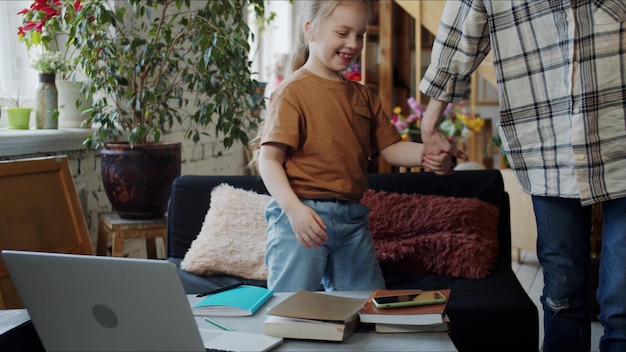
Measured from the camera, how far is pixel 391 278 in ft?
8.15

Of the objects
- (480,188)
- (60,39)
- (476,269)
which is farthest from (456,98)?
(60,39)

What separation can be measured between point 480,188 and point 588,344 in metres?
1.08

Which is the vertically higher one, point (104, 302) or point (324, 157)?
point (324, 157)

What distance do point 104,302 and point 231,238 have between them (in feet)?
4.80

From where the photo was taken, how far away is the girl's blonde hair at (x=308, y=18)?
181 centimetres

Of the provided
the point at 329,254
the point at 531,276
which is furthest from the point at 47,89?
the point at 531,276

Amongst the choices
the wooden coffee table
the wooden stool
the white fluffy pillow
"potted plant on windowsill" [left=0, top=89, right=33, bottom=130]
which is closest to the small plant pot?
"potted plant on windowsill" [left=0, top=89, right=33, bottom=130]

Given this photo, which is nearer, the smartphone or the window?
the smartphone

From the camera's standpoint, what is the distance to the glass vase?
297cm

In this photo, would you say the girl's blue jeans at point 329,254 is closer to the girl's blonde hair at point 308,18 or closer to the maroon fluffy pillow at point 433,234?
the girl's blonde hair at point 308,18

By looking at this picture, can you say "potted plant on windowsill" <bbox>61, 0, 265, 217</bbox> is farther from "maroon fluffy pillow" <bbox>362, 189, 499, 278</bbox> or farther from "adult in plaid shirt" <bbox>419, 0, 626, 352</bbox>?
"adult in plaid shirt" <bbox>419, 0, 626, 352</bbox>

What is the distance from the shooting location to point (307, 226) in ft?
5.44

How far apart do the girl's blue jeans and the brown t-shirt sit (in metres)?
0.05

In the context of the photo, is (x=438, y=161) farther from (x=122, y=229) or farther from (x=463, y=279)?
(x=122, y=229)
